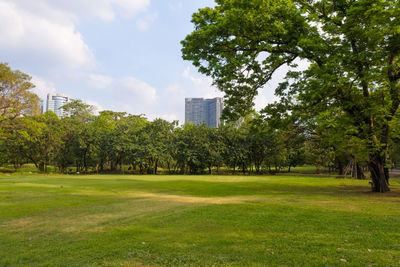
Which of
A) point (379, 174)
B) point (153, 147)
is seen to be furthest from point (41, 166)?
point (379, 174)

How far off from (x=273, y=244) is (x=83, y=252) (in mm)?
4318

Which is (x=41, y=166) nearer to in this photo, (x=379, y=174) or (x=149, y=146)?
(x=149, y=146)

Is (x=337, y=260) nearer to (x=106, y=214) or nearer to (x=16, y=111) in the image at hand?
(x=106, y=214)

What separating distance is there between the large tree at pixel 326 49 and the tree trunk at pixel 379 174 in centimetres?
7

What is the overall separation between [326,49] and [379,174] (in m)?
9.70

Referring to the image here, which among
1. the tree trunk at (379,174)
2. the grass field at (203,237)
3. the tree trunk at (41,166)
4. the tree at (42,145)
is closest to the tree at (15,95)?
the tree at (42,145)

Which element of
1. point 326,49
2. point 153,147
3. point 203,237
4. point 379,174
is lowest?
point 203,237

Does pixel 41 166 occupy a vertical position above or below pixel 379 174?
below

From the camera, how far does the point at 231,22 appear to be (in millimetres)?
13469

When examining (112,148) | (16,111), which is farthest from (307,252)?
(112,148)

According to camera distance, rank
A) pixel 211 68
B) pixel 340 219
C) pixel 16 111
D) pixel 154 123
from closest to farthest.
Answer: pixel 340 219, pixel 211 68, pixel 16 111, pixel 154 123

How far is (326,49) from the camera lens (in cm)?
1367

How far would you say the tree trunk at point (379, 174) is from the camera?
16.3 meters

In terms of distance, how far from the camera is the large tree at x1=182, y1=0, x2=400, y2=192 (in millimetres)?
13062
